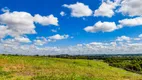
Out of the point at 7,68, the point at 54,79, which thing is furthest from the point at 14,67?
the point at 54,79

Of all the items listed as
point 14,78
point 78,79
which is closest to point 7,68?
point 14,78

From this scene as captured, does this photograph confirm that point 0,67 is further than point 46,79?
Yes

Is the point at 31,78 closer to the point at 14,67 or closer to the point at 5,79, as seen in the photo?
the point at 5,79

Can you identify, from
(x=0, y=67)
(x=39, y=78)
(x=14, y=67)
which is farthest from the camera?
(x=14, y=67)

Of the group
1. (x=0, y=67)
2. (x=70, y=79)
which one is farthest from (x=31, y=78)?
(x=0, y=67)

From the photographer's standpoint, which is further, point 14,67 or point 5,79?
point 14,67

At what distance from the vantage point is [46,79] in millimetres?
27750

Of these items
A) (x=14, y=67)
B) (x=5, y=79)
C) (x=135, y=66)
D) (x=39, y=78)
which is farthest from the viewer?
(x=135, y=66)

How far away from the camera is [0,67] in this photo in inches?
1435

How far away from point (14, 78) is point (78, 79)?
7.90 m

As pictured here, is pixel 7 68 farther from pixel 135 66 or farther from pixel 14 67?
pixel 135 66

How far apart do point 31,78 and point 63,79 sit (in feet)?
13.5

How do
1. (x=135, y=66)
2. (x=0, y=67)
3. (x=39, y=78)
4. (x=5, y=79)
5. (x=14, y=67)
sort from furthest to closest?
(x=135, y=66)
(x=14, y=67)
(x=0, y=67)
(x=39, y=78)
(x=5, y=79)

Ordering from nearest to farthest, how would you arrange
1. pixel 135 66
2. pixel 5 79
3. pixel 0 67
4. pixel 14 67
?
pixel 5 79
pixel 0 67
pixel 14 67
pixel 135 66
